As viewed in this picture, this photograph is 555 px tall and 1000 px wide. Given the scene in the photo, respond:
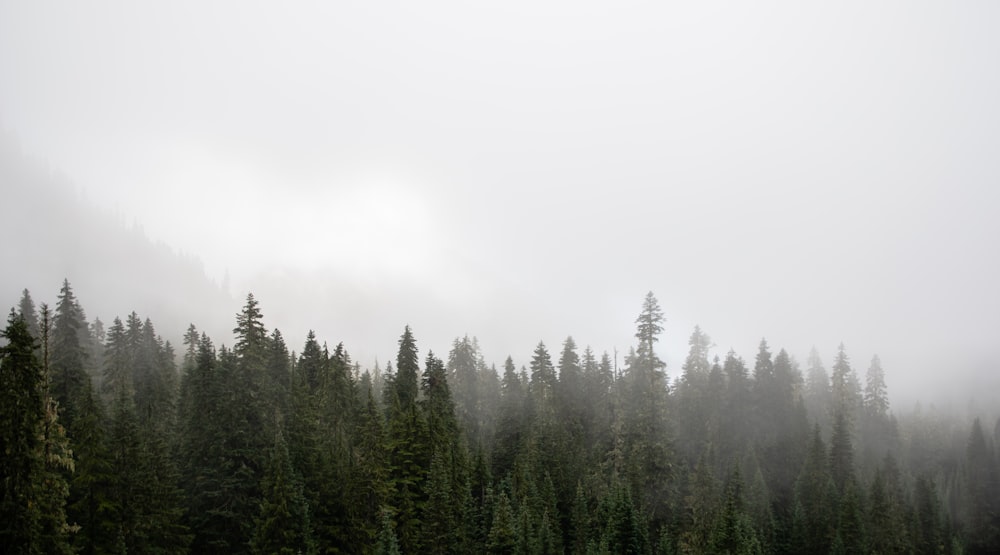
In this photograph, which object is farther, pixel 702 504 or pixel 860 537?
pixel 860 537

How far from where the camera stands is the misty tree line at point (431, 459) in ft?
107

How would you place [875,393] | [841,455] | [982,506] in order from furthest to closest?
[875,393]
[982,506]
[841,455]

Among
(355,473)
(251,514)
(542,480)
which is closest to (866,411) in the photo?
(542,480)

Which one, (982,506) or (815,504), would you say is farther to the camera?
(982,506)

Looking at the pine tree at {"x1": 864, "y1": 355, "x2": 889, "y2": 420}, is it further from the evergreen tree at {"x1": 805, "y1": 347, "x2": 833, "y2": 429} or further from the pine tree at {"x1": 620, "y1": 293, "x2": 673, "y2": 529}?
the pine tree at {"x1": 620, "y1": 293, "x2": 673, "y2": 529}

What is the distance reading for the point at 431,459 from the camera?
166ft

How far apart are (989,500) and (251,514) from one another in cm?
11120

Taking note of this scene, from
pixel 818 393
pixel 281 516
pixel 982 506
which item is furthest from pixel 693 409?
pixel 281 516

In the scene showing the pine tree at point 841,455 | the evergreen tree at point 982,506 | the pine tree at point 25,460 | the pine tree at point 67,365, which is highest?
the pine tree at point 67,365

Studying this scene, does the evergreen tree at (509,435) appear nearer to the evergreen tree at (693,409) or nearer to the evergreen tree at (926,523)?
the evergreen tree at (693,409)

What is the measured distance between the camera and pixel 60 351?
5478cm

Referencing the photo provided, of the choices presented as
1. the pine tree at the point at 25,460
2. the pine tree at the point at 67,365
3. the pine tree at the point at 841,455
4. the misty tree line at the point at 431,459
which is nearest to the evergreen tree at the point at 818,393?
the misty tree line at the point at 431,459

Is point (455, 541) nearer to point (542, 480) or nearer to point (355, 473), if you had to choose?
point (355, 473)

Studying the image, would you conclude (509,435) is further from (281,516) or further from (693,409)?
(281,516)
